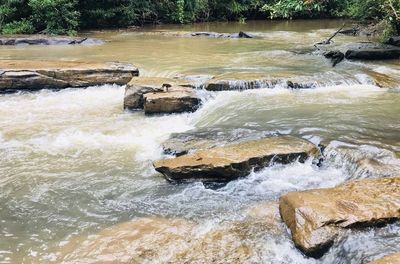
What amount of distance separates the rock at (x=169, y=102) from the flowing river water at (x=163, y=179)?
0.52ft

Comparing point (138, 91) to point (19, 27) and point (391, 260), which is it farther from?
point (19, 27)

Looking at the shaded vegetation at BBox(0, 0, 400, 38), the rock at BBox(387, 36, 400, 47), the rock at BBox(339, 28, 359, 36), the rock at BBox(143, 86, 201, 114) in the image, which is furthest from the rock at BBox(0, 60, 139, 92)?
the rock at BBox(339, 28, 359, 36)

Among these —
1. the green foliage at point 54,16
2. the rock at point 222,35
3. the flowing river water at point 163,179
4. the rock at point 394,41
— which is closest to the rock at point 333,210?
the flowing river water at point 163,179

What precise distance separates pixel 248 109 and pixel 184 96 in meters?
1.23

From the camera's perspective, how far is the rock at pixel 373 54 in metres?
11.2

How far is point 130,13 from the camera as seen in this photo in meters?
19.9

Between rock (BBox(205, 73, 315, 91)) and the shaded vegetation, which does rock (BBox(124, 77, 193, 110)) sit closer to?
rock (BBox(205, 73, 315, 91))

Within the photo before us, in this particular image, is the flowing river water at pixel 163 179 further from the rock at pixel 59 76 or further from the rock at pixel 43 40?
the rock at pixel 43 40

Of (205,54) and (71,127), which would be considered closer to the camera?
(71,127)

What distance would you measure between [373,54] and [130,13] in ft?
38.8

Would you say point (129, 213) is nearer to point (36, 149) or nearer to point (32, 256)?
point (32, 256)

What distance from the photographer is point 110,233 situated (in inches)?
170

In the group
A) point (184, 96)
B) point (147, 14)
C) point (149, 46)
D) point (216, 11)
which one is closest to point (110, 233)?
point (184, 96)

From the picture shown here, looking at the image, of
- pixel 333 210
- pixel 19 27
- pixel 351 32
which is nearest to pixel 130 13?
pixel 19 27
